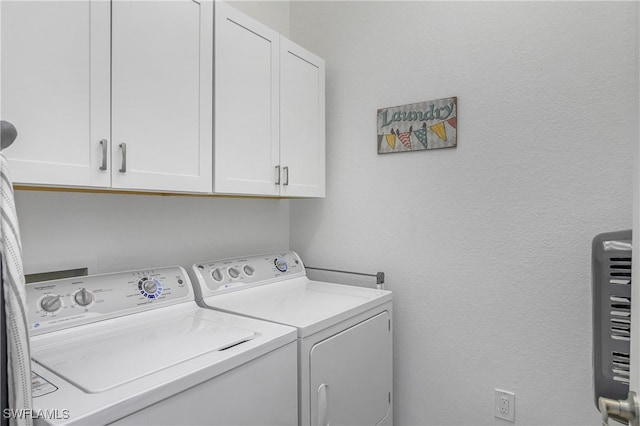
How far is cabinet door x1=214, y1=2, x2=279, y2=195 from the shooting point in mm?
1540

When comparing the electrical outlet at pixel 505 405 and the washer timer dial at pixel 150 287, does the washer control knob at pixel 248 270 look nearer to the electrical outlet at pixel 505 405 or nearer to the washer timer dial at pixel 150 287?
the washer timer dial at pixel 150 287

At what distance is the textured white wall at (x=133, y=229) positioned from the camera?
133 cm

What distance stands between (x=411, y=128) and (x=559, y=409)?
1417 millimetres

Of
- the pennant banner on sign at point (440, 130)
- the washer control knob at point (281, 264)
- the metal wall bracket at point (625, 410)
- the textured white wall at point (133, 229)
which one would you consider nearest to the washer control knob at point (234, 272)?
the textured white wall at point (133, 229)

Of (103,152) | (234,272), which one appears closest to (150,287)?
(234,272)

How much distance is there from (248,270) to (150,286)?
0.52 meters

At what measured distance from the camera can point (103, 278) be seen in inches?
54.6

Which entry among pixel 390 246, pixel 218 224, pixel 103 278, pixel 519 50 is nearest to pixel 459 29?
pixel 519 50

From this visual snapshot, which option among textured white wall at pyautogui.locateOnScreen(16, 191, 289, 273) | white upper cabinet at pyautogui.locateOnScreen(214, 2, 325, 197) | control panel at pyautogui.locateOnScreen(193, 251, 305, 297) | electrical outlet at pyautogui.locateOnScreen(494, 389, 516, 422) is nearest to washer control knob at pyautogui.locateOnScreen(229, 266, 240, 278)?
control panel at pyautogui.locateOnScreen(193, 251, 305, 297)

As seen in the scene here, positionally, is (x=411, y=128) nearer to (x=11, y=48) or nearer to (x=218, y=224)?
(x=218, y=224)

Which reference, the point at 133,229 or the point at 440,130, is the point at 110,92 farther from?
the point at 440,130

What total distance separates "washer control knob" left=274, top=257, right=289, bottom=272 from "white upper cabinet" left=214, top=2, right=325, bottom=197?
0.40 meters

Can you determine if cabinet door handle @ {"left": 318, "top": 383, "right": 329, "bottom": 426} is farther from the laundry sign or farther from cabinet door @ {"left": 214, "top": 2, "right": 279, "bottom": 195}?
the laundry sign

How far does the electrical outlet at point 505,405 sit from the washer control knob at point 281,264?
3.88 feet
